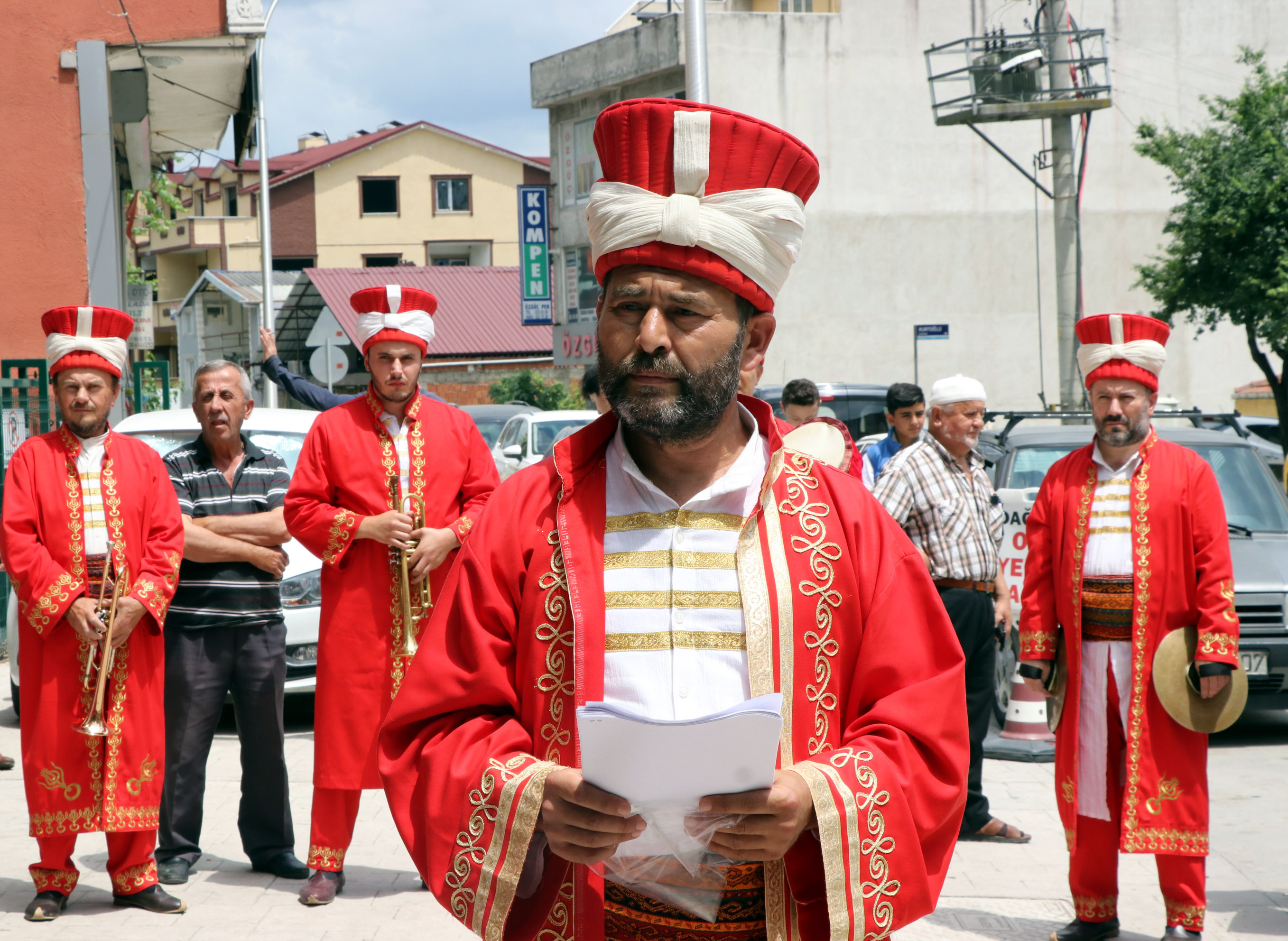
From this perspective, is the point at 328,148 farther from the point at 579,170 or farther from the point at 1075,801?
the point at 1075,801

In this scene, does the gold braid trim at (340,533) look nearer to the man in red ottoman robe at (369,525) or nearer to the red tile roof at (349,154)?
the man in red ottoman robe at (369,525)

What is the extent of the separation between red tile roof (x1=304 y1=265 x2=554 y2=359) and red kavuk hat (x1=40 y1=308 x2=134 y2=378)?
36.6 m

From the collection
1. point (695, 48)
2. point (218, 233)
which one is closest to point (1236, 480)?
point (695, 48)

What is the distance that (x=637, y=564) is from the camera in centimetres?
243

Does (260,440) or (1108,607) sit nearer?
(1108,607)

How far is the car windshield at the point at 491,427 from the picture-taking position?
2206 cm

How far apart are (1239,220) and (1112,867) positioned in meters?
20.8

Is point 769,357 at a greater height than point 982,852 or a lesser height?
greater

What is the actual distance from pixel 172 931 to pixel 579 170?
32083 millimetres

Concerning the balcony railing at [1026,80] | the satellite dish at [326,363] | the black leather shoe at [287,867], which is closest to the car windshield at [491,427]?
the satellite dish at [326,363]

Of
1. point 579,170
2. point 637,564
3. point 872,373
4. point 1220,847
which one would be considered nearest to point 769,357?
point 872,373

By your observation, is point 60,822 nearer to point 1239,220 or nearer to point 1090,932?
point 1090,932

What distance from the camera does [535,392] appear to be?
39438mm

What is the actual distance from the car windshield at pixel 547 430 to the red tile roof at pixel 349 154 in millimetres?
34578
